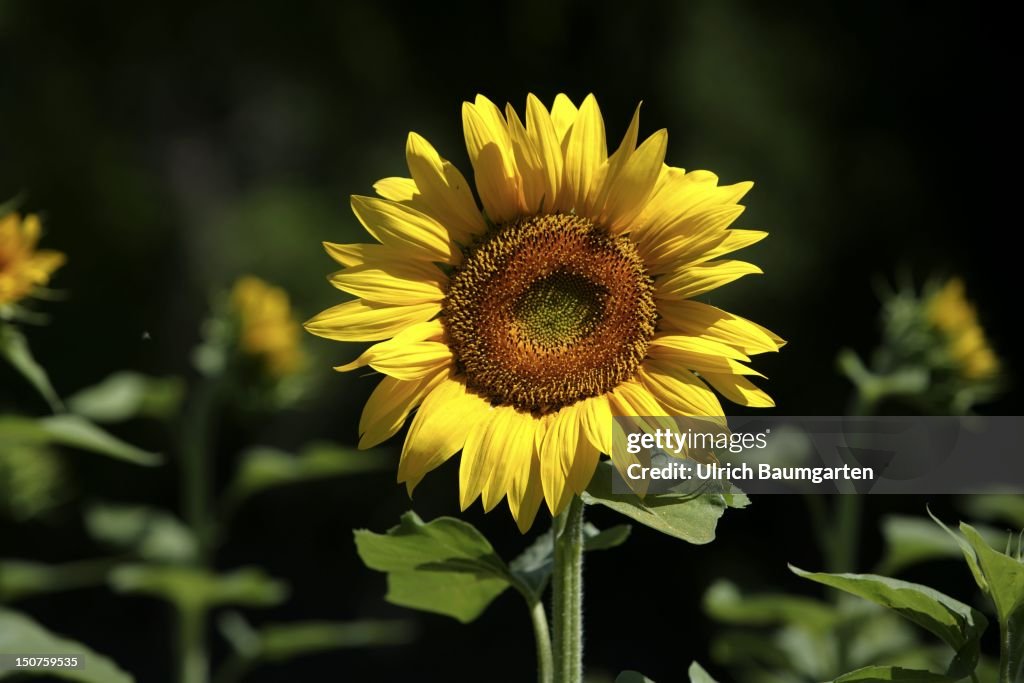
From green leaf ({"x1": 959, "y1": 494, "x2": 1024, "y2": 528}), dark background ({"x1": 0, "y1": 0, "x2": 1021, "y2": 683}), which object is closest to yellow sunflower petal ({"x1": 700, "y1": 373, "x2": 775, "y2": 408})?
green leaf ({"x1": 959, "y1": 494, "x2": 1024, "y2": 528})

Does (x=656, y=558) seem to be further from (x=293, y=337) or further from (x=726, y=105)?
(x=293, y=337)

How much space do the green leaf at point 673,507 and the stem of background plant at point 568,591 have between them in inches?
1.0

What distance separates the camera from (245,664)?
63.2 inches

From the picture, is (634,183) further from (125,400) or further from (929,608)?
(125,400)

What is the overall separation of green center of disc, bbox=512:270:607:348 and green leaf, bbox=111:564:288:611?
89 cm

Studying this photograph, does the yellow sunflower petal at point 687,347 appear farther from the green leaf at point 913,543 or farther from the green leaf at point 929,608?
the green leaf at point 913,543

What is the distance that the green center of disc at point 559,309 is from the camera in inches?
32.9

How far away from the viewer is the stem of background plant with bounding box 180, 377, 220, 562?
5.67 feet

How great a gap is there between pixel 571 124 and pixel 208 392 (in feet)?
3.68

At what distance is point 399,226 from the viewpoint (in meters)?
0.79

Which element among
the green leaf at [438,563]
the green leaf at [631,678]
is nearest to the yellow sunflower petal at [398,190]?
the green leaf at [438,563]

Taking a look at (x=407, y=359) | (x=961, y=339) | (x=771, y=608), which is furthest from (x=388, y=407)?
(x=961, y=339)

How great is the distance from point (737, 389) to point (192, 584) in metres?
1.04

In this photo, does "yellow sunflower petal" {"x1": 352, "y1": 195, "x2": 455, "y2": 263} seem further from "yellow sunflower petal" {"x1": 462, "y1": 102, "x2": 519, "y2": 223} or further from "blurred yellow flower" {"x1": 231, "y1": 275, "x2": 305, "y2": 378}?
"blurred yellow flower" {"x1": 231, "y1": 275, "x2": 305, "y2": 378}
